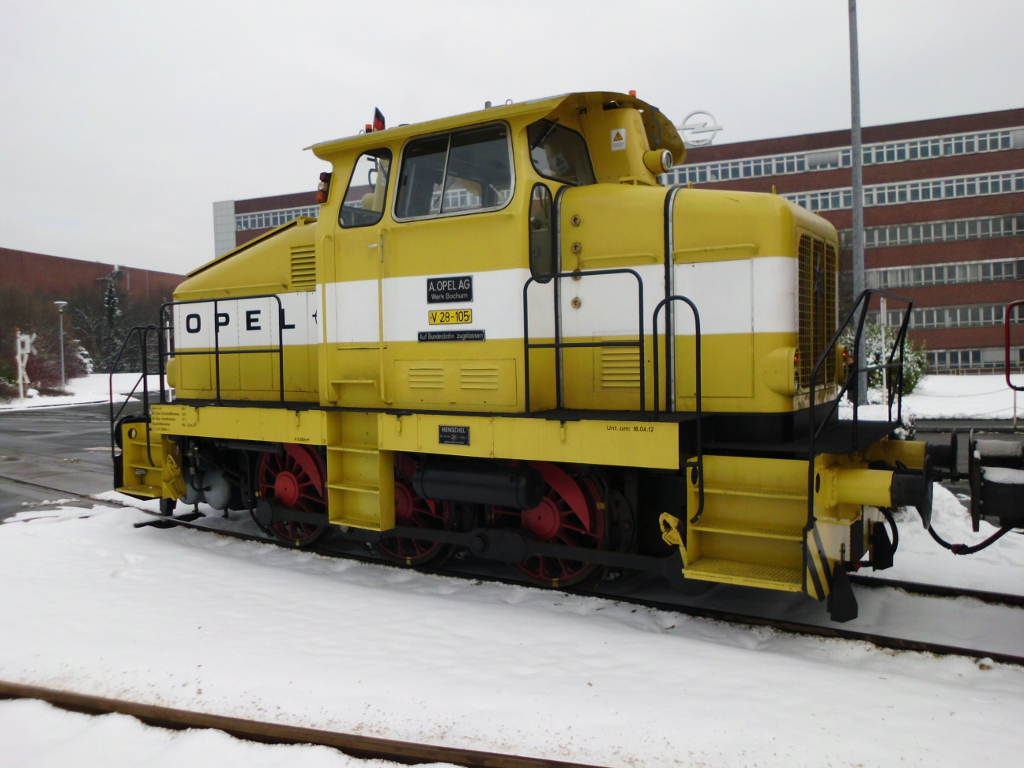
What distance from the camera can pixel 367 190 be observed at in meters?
6.24

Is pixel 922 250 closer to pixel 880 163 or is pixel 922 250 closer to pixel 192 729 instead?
pixel 880 163

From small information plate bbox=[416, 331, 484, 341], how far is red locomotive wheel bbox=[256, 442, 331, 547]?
1.89 meters

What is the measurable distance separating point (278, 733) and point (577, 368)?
325 centimetres

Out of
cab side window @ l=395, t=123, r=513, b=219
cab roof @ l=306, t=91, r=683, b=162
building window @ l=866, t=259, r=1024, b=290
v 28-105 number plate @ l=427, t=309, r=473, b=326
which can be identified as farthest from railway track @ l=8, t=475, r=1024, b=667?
building window @ l=866, t=259, r=1024, b=290

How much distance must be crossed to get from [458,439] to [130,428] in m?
4.82

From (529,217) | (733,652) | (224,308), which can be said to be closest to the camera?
(733,652)

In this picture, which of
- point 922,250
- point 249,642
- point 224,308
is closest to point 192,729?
point 249,642

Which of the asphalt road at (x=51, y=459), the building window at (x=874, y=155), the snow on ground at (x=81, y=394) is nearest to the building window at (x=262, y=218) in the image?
the snow on ground at (x=81, y=394)

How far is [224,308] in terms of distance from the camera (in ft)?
25.4

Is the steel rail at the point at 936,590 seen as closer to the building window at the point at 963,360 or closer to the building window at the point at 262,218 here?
the building window at the point at 963,360

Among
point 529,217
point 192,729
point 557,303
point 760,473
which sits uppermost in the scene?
point 529,217

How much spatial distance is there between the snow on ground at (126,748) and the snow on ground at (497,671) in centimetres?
17

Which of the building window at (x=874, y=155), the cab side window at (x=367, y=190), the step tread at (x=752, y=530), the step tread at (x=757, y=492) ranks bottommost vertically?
the step tread at (x=752, y=530)

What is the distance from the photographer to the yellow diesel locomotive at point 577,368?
15.7 ft
